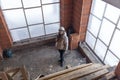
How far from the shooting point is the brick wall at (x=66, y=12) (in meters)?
5.90

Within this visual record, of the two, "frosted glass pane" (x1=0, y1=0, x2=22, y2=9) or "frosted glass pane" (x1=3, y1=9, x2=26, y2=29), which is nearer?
"frosted glass pane" (x1=0, y1=0, x2=22, y2=9)

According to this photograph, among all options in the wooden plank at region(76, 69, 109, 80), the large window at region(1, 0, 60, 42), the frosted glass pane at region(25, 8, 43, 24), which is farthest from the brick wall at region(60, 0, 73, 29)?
the wooden plank at region(76, 69, 109, 80)

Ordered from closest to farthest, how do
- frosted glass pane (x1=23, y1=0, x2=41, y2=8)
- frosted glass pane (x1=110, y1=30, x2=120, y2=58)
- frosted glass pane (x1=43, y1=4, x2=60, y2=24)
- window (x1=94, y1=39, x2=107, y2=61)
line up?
frosted glass pane (x1=110, y1=30, x2=120, y2=58) → window (x1=94, y1=39, x2=107, y2=61) → frosted glass pane (x1=23, y1=0, x2=41, y2=8) → frosted glass pane (x1=43, y1=4, x2=60, y2=24)

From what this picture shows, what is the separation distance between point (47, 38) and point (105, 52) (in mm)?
2672

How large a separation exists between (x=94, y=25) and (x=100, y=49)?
36.4 inches

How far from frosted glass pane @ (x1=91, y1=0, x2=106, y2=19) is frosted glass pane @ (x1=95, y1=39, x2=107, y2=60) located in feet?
3.26

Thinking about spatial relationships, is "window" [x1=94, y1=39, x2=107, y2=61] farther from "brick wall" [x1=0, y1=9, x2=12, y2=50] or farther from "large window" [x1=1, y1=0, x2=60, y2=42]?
"brick wall" [x1=0, y1=9, x2=12, y2=50]

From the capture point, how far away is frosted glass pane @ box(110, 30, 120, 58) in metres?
4.40

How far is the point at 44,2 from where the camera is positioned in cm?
567

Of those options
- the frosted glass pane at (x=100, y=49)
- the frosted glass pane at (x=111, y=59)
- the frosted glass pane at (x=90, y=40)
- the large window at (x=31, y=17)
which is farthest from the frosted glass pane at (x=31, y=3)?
the frosted glass pane at (x=111, y=59)

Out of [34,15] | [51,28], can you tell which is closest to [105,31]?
[51,28]

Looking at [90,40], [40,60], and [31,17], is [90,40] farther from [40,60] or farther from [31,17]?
[31,17]

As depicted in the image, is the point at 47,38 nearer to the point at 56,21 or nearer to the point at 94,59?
the point at 56,21

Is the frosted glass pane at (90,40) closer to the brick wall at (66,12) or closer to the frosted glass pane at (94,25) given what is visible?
the frosted glass pane at (94,25)
